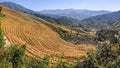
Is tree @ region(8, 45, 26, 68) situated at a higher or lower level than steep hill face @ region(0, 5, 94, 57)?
higher

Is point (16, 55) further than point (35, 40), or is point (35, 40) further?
point (35, 40)

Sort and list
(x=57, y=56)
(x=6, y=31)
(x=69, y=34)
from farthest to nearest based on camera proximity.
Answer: (x=69, y=34) < (x=6, y=31) < (x=57, y=56)

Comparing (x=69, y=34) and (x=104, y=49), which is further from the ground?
(x=104, y=49)

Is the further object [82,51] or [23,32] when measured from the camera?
[23,32]

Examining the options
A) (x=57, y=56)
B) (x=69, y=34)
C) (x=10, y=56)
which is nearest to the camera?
(x=10, y=56)

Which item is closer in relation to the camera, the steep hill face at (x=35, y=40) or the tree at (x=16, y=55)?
the tree at (x=16, y=55)

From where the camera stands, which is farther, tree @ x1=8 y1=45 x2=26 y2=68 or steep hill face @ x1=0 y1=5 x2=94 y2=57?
steep hill face @ x1=0 y1=5 x2=94 y2=57

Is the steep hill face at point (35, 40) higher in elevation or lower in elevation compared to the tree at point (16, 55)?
lower

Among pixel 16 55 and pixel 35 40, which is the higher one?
pixel 16 55

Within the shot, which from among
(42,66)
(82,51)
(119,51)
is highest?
(119,51)

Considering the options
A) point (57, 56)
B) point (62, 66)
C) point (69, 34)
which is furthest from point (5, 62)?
point (69, 34)

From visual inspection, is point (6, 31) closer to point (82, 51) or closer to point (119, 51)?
point (82, 51)
